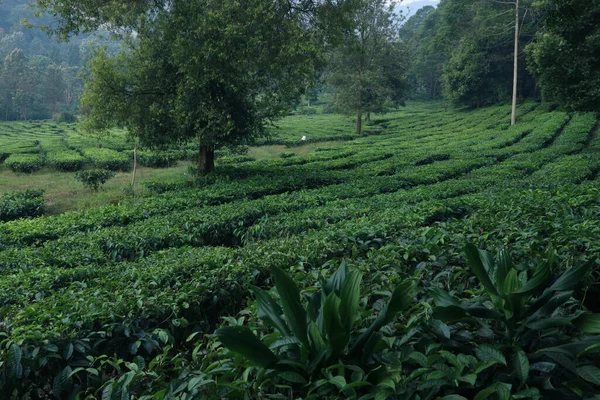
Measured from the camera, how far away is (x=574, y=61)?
16.0m

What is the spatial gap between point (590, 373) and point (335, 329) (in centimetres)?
119

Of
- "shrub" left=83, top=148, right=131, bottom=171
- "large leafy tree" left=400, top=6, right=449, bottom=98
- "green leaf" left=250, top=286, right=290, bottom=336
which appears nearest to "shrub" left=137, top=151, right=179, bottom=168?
"shrub" left=83, top=148, right=131, bottom=171

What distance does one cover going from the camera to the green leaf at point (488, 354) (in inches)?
82.6

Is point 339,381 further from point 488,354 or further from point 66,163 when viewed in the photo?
point 66,163

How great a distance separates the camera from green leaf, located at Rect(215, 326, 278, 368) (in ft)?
6.86

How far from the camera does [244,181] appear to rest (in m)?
12.6

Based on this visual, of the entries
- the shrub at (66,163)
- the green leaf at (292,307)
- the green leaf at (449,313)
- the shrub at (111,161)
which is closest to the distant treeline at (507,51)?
the green leaf at (449,313)

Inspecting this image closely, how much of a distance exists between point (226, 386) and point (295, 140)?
90.5 ft

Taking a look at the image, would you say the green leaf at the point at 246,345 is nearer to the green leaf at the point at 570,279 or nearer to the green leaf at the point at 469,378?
the green leaf at the point at 469,378

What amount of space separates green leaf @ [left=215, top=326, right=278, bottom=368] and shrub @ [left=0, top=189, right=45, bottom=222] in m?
11.0

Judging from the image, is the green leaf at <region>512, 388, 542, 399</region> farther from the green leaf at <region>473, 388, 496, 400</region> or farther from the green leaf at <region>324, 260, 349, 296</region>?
the green leaf at <region>324, 260, 349, 296</region>

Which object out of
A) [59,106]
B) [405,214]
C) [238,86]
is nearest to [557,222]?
[405,214]

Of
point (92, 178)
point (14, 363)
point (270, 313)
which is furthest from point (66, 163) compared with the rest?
point (270, 313)

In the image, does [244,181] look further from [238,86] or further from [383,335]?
[383,335]
